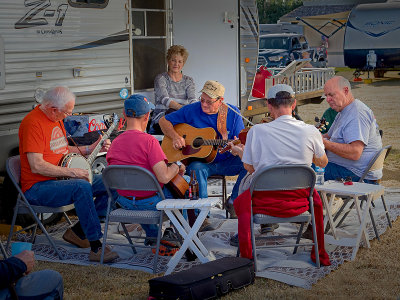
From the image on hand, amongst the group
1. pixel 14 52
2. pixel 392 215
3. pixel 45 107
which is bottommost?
pixel 392 215

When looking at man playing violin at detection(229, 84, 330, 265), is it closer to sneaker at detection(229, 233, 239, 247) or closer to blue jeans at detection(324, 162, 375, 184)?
sneaker at detection(229, 233, 239, 247)

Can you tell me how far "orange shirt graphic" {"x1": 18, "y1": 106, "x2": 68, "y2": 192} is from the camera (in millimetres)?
4637

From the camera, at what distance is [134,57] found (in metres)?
7.78

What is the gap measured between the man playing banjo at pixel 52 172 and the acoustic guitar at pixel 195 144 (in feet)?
3.33

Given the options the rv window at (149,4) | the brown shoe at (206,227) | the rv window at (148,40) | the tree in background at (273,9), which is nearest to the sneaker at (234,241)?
the brown shoe at (206,227)

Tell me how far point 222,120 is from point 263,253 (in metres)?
1.28

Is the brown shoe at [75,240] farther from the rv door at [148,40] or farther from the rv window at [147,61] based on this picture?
the rv window at [147,61]

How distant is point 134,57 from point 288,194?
394cm

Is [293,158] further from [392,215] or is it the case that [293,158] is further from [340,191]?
[392,215]

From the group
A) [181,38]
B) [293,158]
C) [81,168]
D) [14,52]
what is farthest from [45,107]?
[181,38]

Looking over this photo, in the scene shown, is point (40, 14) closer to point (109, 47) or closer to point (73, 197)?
point (109, 47)

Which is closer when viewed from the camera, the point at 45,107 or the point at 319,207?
the point at 319,207

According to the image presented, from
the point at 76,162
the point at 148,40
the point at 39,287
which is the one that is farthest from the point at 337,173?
the point at 148,40

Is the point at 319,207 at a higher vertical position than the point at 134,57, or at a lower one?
lower
